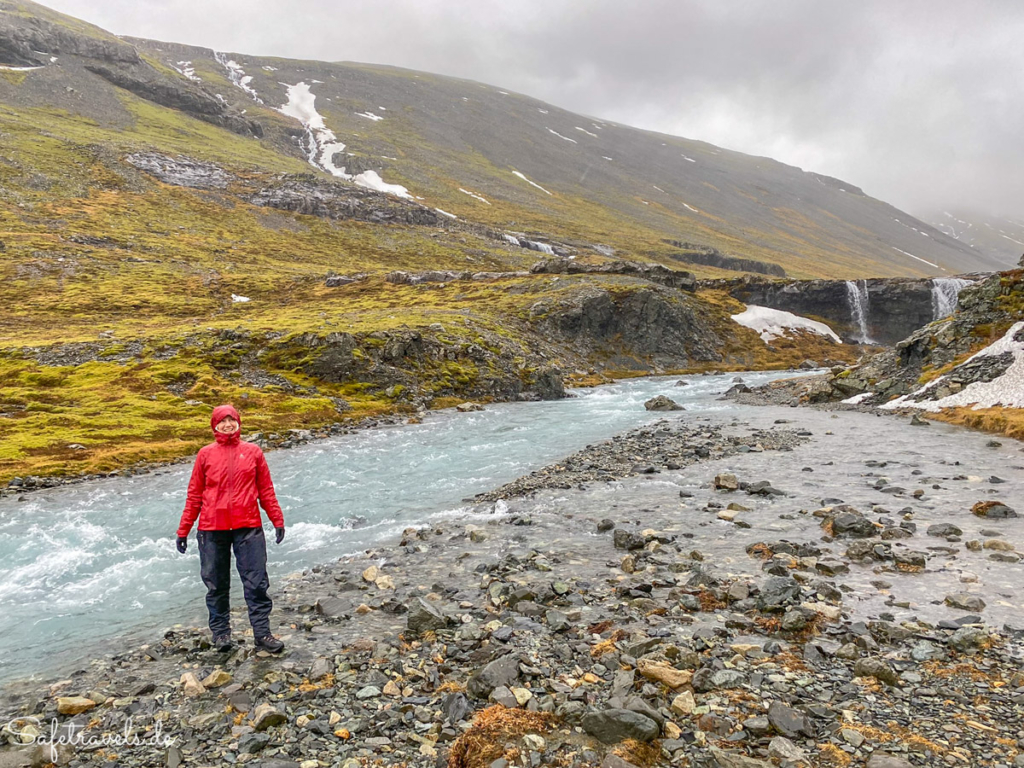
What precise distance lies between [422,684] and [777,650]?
5.72 m

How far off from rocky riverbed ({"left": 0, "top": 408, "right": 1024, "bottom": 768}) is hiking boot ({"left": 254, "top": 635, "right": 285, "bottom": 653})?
284 millimetres

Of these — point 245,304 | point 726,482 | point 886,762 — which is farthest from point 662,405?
point 245,304

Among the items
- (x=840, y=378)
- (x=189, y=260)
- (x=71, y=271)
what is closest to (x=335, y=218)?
(x=189, y=260)

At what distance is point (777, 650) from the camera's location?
28.7 ft

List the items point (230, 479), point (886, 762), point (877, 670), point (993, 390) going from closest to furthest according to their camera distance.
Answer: point (886, 762)
point (877, 670)
point (230, 479)
point (993, 390)

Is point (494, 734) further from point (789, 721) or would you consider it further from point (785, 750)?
point (789, 721)

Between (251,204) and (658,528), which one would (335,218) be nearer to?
(251,204)

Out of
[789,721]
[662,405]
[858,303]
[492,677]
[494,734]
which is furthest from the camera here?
[858,303]

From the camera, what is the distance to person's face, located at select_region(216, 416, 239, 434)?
34.5ft

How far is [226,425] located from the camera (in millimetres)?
10602

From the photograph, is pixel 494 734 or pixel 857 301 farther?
pixel 857 301

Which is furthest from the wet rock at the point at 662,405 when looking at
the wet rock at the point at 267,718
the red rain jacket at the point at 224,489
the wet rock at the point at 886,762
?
the wet rock at the point at 267,718

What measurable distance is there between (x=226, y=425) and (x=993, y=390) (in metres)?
46.2

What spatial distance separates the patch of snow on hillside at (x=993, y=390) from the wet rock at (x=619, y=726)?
39794 millimetres
